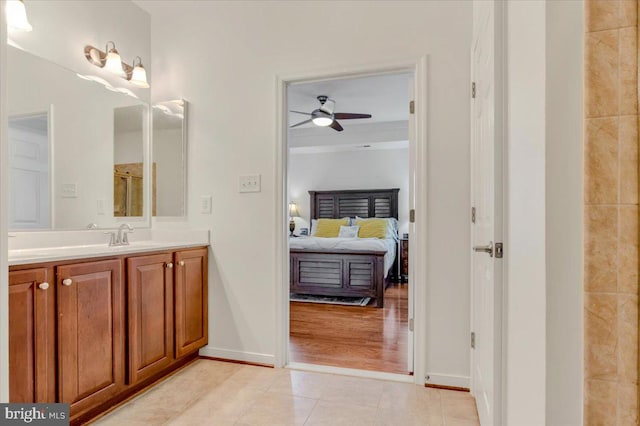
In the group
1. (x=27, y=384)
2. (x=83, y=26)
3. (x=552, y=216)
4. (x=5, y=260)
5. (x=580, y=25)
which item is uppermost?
(x=83, y=26)

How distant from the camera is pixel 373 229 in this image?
Result: 6.08m

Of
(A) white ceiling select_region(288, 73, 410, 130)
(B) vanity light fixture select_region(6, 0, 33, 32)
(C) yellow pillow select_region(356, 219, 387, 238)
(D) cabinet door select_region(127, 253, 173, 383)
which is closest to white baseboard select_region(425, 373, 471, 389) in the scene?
(D) cabinet door select_region(127, 253, 173, 383)

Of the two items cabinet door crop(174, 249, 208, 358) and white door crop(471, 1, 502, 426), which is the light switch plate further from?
white door crop(471, 1, 502, 426)

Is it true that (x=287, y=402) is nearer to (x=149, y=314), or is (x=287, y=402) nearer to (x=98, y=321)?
(x=149, y=314)

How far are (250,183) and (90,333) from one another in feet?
4.16

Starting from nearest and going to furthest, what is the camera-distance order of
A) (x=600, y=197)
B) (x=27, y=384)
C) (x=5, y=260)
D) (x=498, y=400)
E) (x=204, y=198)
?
(x=600, y=197) → (x=5, y=260) → (x=498, y=400) → (x=27, y=384) → (x=204, y=198)

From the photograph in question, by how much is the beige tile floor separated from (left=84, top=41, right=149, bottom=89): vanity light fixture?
6.99ft

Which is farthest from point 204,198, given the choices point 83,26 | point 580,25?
point 580,25

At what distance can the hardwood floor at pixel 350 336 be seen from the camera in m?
2.53

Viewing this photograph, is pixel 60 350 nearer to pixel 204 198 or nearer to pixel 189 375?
pixel 189 375

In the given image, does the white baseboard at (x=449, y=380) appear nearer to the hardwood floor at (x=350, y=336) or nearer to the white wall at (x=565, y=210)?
the hardwood floor at (x=350, y=336)

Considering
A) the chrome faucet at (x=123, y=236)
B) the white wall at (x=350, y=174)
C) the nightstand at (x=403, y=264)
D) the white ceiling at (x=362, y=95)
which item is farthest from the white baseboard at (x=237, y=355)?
the white wall at (x=350, y=174)

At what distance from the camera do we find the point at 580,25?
730mm

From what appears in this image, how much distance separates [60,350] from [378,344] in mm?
2127
